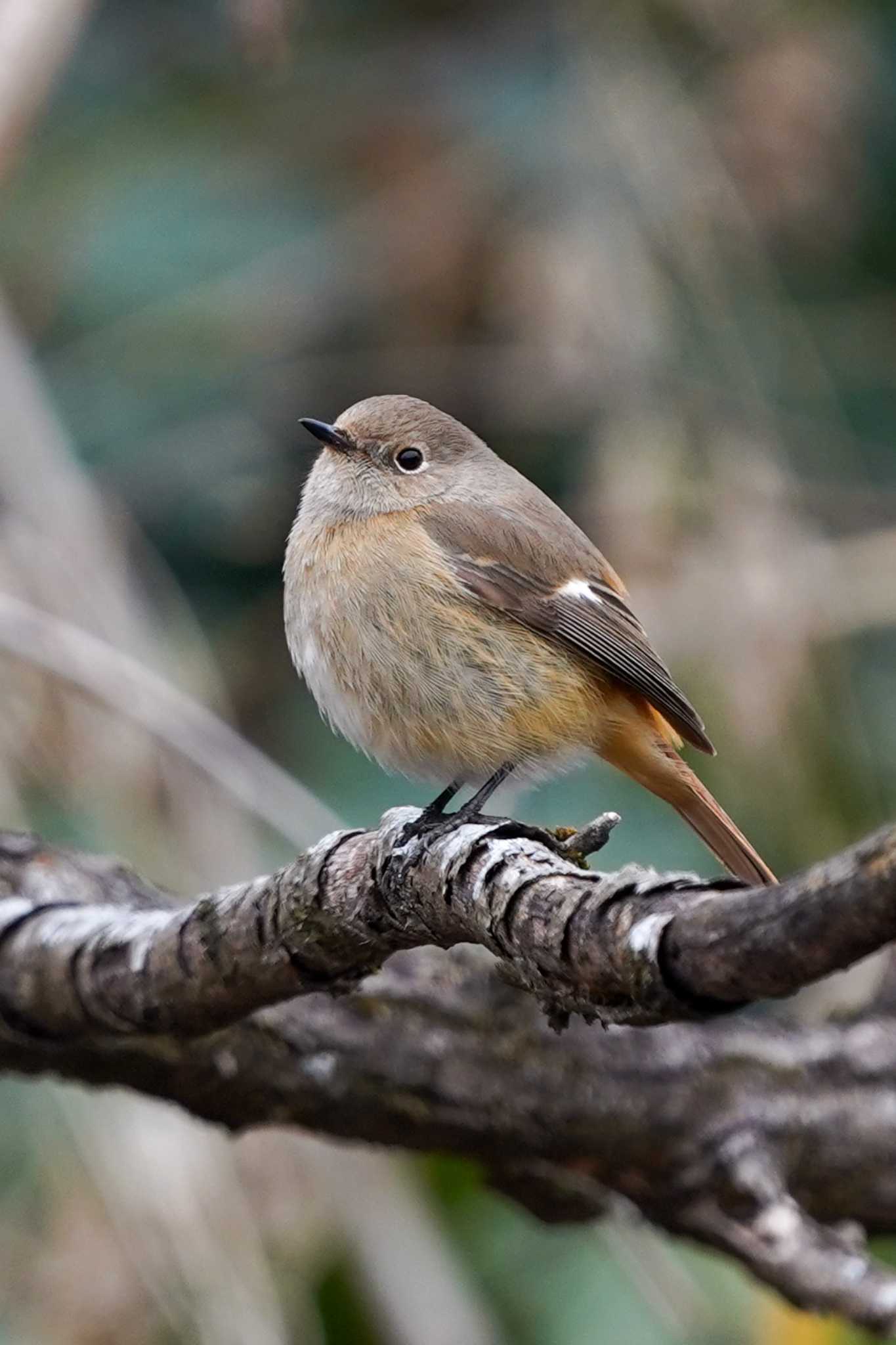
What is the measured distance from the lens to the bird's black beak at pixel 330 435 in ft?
12.5

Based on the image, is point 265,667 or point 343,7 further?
point 343,7

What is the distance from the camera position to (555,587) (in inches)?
148

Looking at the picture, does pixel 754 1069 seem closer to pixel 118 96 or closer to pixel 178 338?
pixel 178 338

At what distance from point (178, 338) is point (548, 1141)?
10.4 feet

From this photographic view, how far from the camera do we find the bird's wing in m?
3.61

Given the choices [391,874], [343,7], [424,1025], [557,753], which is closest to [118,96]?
[343,7]

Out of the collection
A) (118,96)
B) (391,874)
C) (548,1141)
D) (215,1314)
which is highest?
(118,96)

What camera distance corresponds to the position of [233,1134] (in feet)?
10.6

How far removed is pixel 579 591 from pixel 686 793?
0.49 meters

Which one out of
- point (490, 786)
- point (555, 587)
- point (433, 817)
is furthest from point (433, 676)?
Answer: point (433, 817)

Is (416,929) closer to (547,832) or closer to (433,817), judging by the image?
(547,832)

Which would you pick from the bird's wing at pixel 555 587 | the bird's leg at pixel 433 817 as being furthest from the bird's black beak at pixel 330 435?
the bird's leg at pixel 433 817

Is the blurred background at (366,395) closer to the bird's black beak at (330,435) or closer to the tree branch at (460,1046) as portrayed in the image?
the tree branch at (460,1046)

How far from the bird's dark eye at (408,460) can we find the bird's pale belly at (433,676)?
1.47ft
